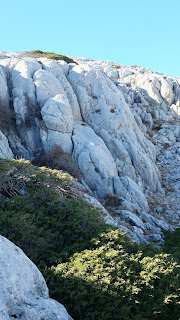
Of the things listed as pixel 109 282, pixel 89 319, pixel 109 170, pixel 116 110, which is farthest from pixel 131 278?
pixel 116 110

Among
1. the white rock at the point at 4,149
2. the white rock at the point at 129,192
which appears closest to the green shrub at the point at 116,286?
the white rock at the point at 4,149

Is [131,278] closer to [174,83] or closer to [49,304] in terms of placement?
[49,304]

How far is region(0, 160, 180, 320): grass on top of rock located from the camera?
7131 millimetres

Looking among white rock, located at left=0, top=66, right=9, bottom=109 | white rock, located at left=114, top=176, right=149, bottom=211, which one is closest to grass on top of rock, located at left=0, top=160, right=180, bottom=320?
white rock, located at left=114, top=176, right=149, bottom=211

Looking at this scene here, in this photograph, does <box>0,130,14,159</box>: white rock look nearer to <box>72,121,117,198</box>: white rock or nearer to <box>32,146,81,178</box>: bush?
<box>32,146,81,178</box>: bush

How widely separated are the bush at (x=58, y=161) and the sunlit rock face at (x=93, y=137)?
1059 millimetres

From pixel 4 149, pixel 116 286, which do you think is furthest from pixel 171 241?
pixel 4 149

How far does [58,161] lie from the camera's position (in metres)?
22.7

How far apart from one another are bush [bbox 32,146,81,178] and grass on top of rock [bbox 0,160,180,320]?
996 cm

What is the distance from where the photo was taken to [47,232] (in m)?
10.2

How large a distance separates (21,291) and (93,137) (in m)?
23.4

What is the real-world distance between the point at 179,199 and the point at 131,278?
21208mm

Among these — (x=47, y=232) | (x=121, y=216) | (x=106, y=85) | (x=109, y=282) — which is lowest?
(x=121, y=216)

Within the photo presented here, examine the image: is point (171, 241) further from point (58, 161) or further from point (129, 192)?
point (58, 161)
